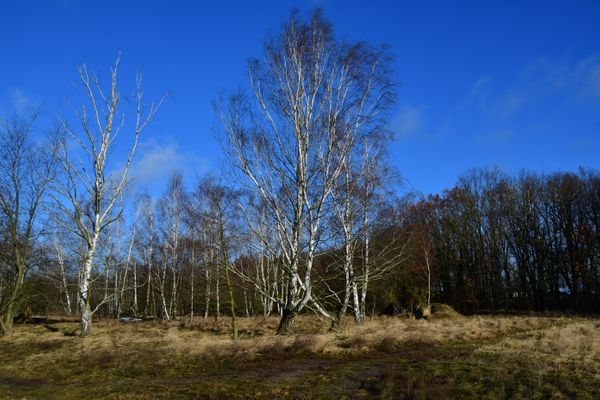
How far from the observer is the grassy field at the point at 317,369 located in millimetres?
7008

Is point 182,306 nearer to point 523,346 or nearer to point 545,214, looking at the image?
point 545,214

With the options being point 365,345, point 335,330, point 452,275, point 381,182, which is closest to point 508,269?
point 452,275

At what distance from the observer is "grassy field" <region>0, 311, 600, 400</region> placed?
276 inches

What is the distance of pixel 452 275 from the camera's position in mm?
44094

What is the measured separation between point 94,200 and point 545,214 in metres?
38.3

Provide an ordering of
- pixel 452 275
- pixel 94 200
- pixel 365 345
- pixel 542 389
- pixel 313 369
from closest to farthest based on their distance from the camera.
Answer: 1. pixel 542 389
2. pixel 313 369
3. pixel 365 345
4. pixel 94 200
5. pixel 452 275

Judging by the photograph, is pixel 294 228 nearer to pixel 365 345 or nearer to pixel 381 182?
pixel 365 345

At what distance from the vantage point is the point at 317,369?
9.26m

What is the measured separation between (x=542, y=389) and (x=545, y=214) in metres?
38.5

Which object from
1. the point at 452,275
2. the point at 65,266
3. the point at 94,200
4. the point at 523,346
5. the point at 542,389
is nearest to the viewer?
the point at 542,389

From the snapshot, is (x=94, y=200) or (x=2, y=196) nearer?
(x=94, y=200)

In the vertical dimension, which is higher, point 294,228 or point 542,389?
point 294,228

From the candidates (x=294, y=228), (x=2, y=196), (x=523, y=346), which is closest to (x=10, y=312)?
(x=2, y=196)

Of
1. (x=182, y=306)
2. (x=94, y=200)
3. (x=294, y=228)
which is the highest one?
(x=94, y=200)
